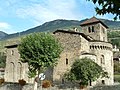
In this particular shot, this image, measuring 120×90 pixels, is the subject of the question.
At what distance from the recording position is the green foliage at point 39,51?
3225 cm

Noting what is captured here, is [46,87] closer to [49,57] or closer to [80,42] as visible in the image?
[49,57]

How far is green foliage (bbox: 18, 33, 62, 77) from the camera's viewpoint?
3225cm

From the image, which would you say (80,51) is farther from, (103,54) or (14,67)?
(14,67)

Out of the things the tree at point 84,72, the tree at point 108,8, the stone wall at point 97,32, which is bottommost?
the tree at point 84,72

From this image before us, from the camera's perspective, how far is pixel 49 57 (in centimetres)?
3247

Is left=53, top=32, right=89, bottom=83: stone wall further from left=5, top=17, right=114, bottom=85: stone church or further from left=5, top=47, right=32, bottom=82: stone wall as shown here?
left=5, top=47, right=32, bottom=82: stone wall

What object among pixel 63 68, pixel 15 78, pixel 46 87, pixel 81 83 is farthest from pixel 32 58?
pixel 15 78

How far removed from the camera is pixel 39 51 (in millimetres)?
32562

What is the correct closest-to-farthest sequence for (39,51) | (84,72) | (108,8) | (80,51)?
(108,8)
(84,72)
(39,51)
(80,51)

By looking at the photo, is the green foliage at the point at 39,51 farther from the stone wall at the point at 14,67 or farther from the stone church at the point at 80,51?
the stone wall at the point at 14,67

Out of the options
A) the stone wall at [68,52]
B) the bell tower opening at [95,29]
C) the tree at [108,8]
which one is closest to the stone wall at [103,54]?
the stone wall at [68,52]

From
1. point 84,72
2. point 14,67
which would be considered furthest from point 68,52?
point 14,67

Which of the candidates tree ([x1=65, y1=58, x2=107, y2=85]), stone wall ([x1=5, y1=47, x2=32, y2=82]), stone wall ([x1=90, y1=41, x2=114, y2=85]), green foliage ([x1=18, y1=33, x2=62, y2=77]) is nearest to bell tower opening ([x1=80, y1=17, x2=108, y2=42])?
stone wall ([x1=90, y1=41, x2=114, y2=85])

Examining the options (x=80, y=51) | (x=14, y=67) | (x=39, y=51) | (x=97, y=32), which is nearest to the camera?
(x=39, y=51)
